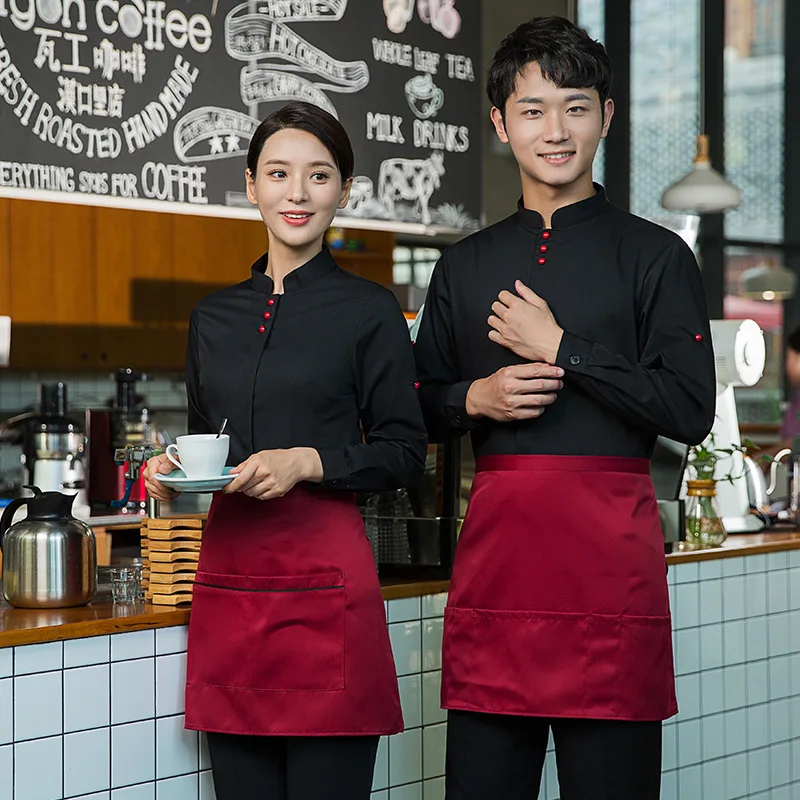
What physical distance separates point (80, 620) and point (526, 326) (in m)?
0.80

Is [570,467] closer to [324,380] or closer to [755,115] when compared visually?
[324,380]

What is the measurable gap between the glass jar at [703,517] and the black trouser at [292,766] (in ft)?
4.52

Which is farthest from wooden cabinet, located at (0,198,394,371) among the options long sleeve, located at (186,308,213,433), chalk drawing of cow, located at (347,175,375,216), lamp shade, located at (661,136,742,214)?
long sleeve, located at (186,308,213,433)

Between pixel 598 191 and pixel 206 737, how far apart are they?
1069mm

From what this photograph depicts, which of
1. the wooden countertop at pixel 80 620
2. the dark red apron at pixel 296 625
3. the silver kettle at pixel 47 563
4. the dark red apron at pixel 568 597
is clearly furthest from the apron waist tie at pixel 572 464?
the silver kettle at pixel 47 563

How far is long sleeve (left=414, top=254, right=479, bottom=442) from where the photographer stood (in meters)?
2.05

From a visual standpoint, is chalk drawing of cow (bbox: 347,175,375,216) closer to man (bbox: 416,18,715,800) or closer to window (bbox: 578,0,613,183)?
man (bbox: 416,18,715,800)

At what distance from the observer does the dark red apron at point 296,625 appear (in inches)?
73.6

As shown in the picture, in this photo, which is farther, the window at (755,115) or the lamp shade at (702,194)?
the window at (755,115)

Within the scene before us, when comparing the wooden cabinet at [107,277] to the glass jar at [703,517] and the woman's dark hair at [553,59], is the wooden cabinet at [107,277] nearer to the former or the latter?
the glass jar at [703,517]

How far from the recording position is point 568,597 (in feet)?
6.29

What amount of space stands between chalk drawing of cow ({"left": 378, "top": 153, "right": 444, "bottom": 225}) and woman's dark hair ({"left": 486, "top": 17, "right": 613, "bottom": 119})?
1.89 metres

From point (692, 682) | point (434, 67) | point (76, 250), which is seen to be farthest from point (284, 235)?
point (76, 250)

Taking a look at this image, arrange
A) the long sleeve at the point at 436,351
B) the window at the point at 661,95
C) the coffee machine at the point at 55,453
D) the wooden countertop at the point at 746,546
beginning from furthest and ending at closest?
the window at the point at 661,95 → the coffee machine at the point at 55,453 → the wooden countertop at the point at 746,546 → the long sleeve at the point at 436,351
